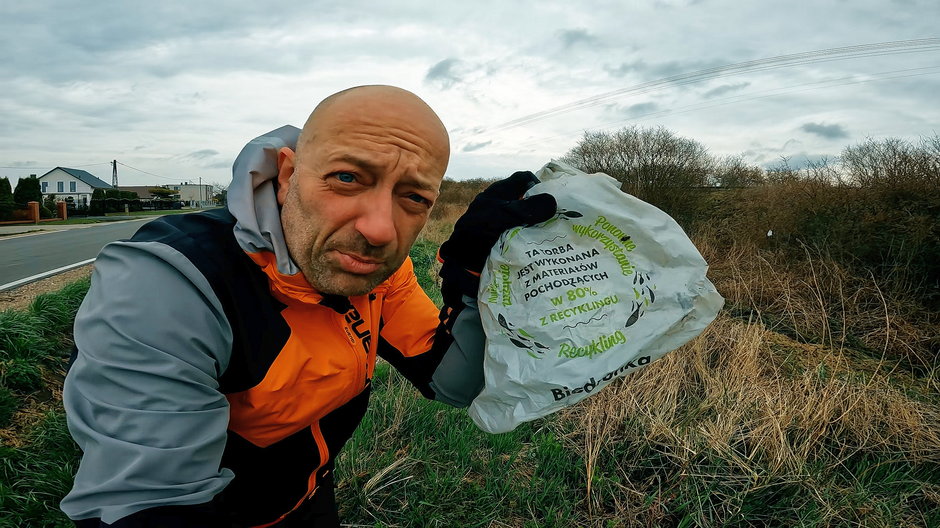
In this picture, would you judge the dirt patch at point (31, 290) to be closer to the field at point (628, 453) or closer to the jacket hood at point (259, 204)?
the field at point (628, 453)

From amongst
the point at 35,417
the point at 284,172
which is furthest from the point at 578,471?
the point at 35,417

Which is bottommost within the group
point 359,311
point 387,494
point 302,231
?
point 387,494

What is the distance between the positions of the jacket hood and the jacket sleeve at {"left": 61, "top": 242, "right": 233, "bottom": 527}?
0.61ft

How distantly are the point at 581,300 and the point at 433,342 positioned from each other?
1.82ft

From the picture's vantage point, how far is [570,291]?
5.49 feet

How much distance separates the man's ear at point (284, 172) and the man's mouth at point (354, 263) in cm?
26

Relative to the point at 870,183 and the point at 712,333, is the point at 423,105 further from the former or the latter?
the point at 870,183

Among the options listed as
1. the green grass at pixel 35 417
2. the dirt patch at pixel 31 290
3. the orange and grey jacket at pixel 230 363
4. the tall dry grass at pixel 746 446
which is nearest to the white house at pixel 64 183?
the dirt patch at pixel 31 290

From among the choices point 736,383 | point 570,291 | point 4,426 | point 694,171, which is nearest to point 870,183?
point 694,171

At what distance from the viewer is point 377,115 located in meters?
1.37

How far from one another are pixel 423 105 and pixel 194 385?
0.92m

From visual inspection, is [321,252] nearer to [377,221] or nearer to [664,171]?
[377,221]

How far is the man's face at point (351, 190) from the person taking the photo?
133 centimetres

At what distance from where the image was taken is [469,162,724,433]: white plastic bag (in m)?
1.61
